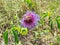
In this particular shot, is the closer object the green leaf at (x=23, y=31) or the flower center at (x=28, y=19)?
the flower center at (x=28, y=19)

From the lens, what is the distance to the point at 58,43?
1.74 m

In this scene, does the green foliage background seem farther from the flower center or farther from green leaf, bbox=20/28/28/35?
the flower center

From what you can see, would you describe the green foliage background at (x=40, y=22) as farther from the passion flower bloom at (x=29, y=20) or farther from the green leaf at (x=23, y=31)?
the passion flower bloom at (x=29, y=20)

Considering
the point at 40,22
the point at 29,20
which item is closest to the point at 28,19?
the point at 29,20

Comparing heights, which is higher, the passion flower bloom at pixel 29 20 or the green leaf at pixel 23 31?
the passion flower bloom at pixel 29 20

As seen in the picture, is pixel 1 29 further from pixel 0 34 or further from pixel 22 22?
pixel 22 22

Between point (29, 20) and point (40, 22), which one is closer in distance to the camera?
point (29, 20)

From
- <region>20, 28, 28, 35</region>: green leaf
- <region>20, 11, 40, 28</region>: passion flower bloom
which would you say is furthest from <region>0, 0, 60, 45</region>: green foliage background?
<region>20, 11, 40, 28</region>: passion flower bloom

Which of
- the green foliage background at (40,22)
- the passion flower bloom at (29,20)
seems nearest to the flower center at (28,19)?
the passion flower bloom at (29,20)

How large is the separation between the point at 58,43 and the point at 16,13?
54cm

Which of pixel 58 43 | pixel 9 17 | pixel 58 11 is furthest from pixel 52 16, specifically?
pixel 9 17

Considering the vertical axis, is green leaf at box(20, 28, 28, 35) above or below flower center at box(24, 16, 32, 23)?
below

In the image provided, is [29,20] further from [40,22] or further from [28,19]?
[40,22]

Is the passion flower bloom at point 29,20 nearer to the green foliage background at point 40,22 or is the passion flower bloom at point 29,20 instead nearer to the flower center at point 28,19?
the flower center at point 28,19
